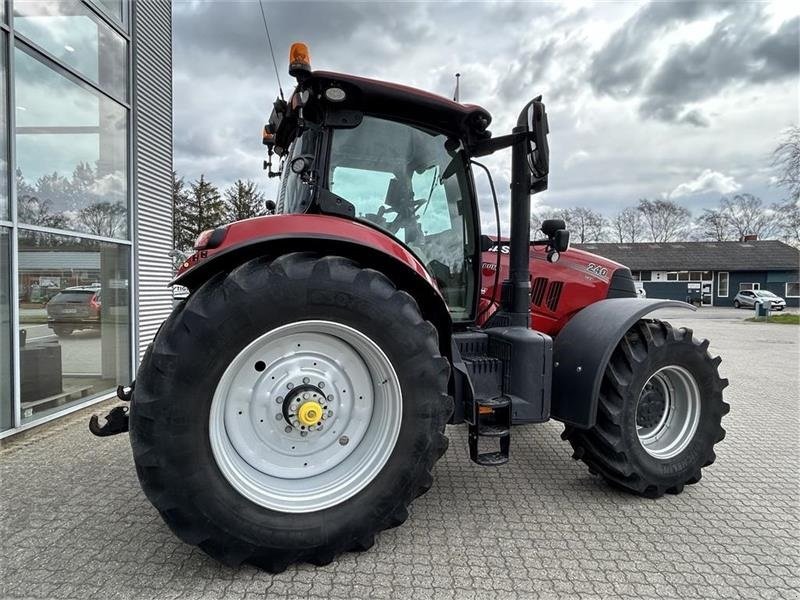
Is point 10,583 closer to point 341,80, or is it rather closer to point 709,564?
point 341,80

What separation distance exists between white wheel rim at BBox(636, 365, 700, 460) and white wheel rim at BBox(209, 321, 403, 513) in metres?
1.79

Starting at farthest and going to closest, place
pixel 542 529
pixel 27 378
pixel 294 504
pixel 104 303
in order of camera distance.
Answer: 1. pixel 104 303
2. pixel 27 378
3. pixel 542 529
4. pixel 294 504

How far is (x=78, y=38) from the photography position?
531 centimetres

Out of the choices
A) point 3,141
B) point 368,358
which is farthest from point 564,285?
point 3,141

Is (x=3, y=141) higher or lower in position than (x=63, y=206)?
higher

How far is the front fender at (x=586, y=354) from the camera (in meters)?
2.79

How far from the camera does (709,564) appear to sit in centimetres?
232

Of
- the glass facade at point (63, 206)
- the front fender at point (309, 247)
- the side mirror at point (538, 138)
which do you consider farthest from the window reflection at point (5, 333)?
the side mirror at point (538, 138)

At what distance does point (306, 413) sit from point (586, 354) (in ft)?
5.42

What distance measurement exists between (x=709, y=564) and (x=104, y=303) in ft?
20.4

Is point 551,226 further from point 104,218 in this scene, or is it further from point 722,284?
point 722,284

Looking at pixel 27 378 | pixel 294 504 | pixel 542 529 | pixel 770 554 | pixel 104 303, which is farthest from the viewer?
pixel 104 303

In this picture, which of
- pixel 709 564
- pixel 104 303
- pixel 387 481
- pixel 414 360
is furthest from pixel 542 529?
pixel 104 303

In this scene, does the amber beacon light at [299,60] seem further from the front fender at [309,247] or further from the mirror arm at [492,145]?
the mirror arm at [492,145]
